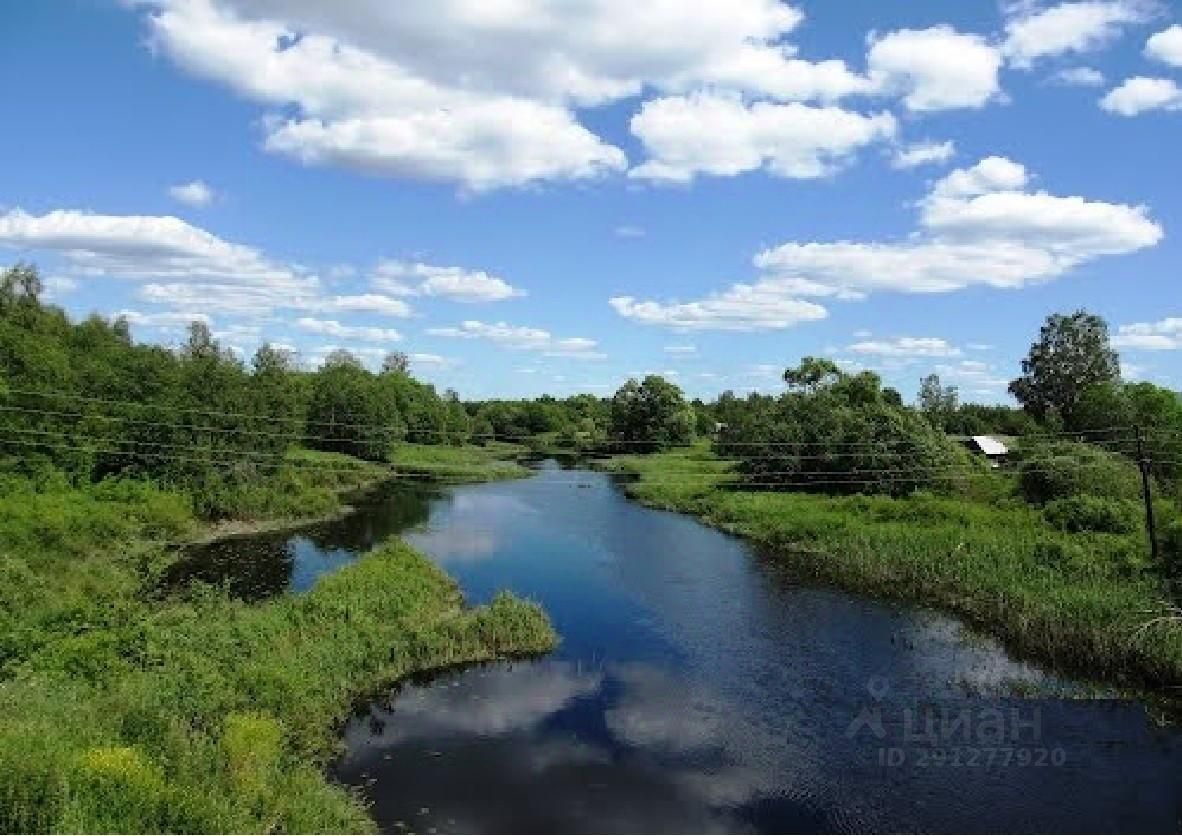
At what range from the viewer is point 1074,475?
1912 inches

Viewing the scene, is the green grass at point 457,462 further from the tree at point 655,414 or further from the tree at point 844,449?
the tree at point 844,449

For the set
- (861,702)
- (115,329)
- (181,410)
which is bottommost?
(861,702)

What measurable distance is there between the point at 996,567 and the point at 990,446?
44.9m

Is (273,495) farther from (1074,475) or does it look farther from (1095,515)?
(1074,475)

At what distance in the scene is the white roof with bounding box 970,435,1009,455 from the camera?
7681 cm

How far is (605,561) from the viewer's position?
1857 inches

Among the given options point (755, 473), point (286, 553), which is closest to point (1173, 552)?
point (755, 473)

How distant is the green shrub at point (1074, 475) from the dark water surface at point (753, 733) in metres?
17.9

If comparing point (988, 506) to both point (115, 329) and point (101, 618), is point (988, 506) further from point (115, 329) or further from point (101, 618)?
point (115, 329)

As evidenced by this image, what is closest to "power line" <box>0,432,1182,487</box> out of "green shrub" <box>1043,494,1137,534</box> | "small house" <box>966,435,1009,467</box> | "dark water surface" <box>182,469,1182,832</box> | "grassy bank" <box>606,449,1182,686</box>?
"grassy bank" <box>606,449,1182,686</box>

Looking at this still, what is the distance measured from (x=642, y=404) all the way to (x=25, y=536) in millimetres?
89196

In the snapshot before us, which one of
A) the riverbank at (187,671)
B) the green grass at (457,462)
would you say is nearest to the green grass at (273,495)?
the green grass at (457,462)

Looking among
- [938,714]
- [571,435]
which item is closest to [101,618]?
[938,714]

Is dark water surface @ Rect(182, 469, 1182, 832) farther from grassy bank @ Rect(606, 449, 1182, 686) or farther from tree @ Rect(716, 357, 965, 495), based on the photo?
tree @ Rect(716, 357, 965, 495)
